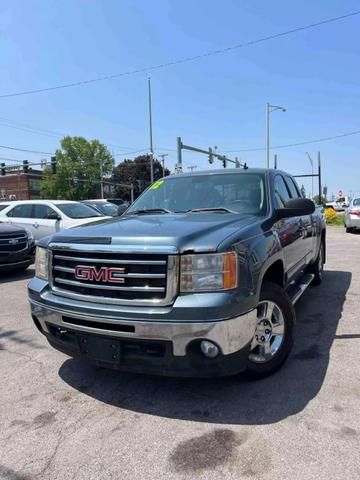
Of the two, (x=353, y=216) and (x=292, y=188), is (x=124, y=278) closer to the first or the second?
(x=292, y=188)

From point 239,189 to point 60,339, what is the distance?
2291 mm

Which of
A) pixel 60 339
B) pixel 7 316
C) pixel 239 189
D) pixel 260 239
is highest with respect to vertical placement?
pixel 239 189

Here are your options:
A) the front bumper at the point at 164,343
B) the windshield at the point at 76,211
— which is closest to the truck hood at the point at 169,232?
the front bumper at the point at 164,343

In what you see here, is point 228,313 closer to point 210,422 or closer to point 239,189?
point 210,422

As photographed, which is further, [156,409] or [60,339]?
[60,339]

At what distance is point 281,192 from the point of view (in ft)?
15.9

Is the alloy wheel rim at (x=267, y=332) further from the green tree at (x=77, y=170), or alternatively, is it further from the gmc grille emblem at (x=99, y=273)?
the green tree at (x=77, y=170)

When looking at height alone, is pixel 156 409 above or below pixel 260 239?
below

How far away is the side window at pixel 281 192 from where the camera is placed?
14.7ft

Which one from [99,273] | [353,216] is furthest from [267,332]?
[353,216]

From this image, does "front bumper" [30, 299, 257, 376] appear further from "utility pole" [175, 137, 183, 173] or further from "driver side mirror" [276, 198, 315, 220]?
"utility pole" [175, 137, 183, 173]

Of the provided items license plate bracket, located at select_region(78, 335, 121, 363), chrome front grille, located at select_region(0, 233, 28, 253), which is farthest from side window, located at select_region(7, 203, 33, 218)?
license plate bracket, located at select_region(78, 335, 121, 363)

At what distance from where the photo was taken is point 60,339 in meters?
3.31

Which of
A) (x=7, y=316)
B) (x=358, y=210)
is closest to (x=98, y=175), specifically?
(x=358, y=210)
